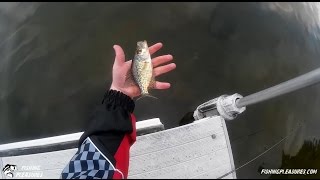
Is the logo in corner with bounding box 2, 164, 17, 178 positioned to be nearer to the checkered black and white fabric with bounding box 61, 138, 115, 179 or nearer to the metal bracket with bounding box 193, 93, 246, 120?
the checkered black and white fabric with bounding box 61, 138, 115, 179

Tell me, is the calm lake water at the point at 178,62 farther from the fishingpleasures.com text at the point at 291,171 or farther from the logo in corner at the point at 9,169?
the logo in corner at the point at 9,169

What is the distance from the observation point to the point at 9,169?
14.2 feet

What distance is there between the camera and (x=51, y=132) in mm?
5535

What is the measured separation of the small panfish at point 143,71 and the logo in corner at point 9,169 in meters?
2.22

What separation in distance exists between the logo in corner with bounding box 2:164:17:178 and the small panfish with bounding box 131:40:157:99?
7.29ft

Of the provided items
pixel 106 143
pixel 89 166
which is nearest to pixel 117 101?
pixel 106 143

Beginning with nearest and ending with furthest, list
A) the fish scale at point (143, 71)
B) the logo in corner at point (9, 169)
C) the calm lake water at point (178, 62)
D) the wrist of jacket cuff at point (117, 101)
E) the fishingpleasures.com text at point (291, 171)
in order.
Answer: the wrist of jacket cuff at point (117, 101) → the fish scale at point (143, 71) → the logo in corner at point (9, 169) → the fishingpleasures.com text at point (291, 171) → the calm lake water at point (178, 62)

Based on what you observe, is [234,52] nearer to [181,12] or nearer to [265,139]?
[181,12]

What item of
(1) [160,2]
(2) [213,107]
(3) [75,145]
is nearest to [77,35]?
(1) [160,2]

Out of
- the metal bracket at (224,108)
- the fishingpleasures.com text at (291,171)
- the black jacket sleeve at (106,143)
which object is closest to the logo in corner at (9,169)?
the black jacket sleeve at (106,143)

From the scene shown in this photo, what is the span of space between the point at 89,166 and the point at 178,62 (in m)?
3.99

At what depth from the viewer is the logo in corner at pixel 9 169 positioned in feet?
14.1

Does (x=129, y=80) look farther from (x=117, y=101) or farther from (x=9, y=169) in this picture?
(x=9, y=169)

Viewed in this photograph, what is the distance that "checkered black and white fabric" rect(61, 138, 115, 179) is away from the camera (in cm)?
237
